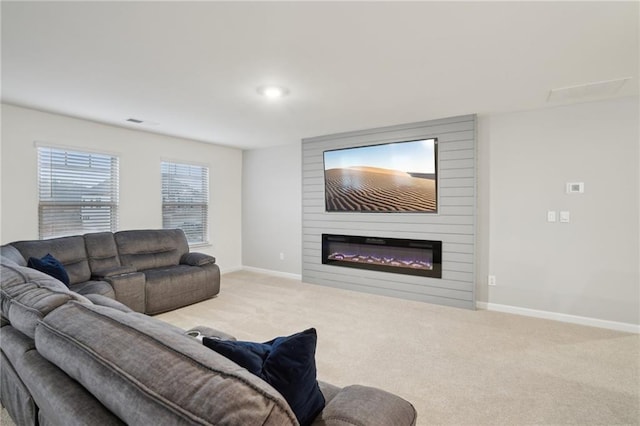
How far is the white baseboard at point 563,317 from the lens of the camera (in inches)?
133

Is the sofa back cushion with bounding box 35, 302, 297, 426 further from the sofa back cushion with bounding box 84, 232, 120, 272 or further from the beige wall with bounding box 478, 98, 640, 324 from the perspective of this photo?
the beige wall with bounding box 478, 98, 640, 324

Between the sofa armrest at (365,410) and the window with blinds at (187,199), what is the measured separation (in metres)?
4.95

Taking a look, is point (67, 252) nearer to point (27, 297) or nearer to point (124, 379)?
point (27, 297)

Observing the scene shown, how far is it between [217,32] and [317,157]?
3335 mm

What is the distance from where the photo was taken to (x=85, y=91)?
324 cm

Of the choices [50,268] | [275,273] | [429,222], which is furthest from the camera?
[275,273]

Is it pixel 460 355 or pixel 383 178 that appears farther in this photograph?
pixel 383 178

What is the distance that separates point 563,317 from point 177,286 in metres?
4.66

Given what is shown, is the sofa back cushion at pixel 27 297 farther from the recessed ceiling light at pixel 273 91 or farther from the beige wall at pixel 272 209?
the beige wall at pixel 272 209

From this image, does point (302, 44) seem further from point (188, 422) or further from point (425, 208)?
point (425, 208)

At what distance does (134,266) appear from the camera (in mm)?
4211

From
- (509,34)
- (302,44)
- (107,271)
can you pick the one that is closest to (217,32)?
(302,44)

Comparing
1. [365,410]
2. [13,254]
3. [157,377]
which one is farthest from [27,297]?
[13,254]

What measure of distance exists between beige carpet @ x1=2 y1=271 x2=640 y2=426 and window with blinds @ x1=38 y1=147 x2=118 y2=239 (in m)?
1.81
